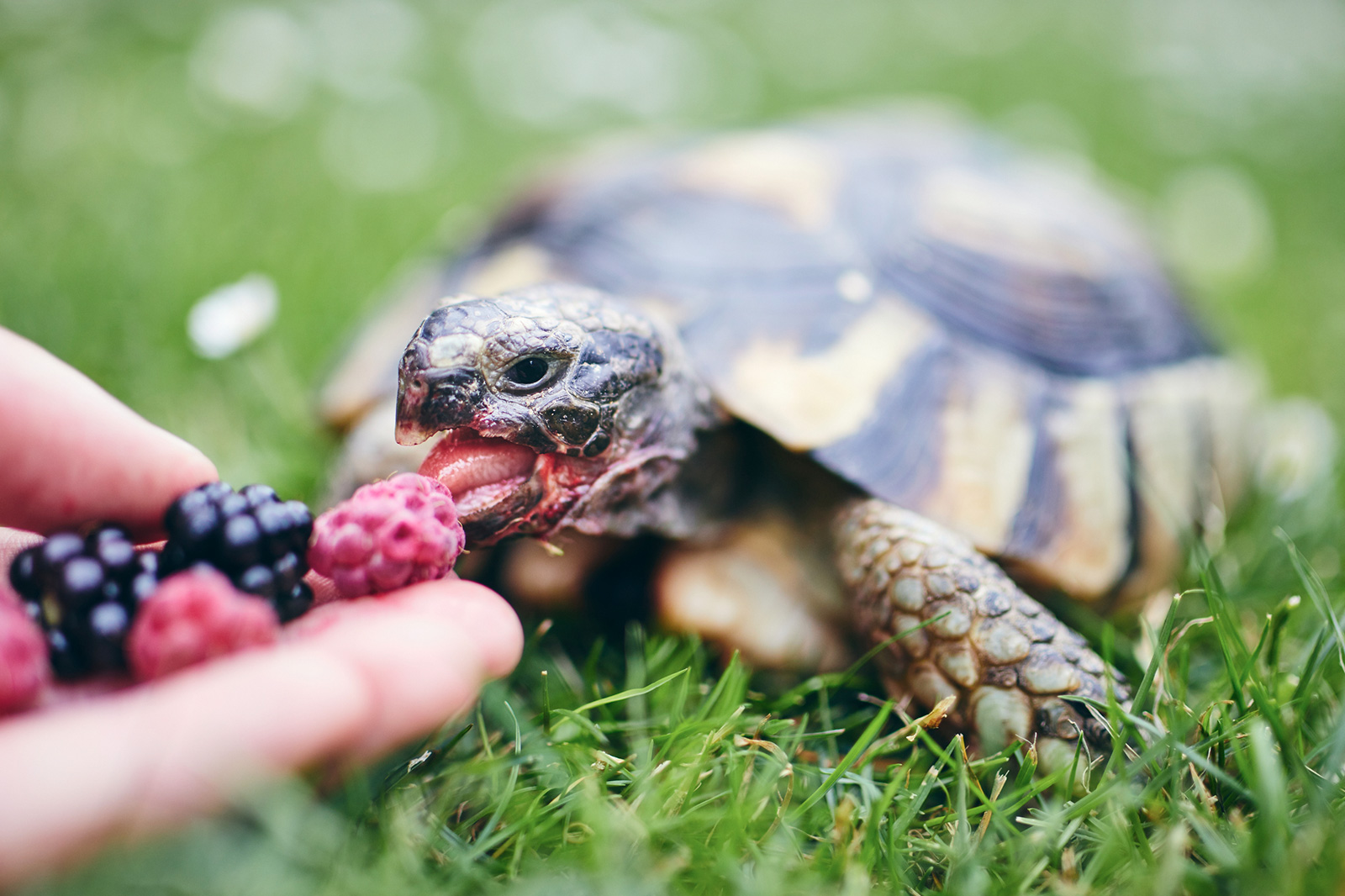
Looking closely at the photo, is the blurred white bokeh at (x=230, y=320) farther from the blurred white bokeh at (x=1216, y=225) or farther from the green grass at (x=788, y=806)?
the blurred white bokeh at (x=1216, y=225)

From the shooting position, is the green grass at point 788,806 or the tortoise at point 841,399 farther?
the tortoise at point 841,399

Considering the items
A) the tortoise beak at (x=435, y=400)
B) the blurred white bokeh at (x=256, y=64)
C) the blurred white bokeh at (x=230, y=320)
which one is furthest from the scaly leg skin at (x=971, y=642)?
the blurred white bokeh at (x=256, y=64)

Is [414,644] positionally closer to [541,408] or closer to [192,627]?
[192,627]

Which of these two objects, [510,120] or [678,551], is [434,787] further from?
[510,120]

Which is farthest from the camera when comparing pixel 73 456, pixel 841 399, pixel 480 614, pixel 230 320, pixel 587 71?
pixel 587 71

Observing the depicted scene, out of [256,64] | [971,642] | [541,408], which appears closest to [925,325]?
[971,642]

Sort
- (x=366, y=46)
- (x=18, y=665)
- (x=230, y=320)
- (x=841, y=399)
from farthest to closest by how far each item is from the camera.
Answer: (x=366, y=46) → (x=230, y=320) → (x=841, y=399) → (x=18, y=665)
